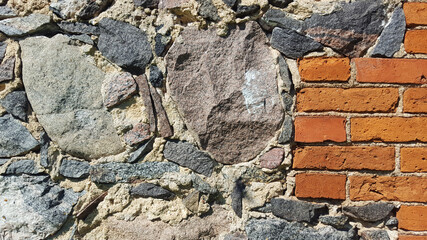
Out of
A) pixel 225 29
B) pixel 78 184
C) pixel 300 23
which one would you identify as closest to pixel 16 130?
pixel 78 184

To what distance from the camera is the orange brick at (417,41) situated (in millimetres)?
1249

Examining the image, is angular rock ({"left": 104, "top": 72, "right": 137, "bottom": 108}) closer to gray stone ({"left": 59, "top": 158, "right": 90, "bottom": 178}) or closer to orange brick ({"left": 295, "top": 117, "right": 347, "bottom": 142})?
gray stone ({"left": 59, "top": 158, "right": 90, "bottom": 178})

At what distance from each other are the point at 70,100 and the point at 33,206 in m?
0.39

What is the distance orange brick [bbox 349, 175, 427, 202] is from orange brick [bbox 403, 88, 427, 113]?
217 millimetres

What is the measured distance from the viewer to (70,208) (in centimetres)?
138

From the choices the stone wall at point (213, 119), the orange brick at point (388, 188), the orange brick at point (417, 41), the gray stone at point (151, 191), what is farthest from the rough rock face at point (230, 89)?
the orange brick at point (417, 41)

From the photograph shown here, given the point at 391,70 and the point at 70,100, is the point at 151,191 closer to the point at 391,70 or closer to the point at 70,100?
the point at 70,100

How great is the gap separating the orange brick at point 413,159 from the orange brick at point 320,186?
Result: 0.19 m

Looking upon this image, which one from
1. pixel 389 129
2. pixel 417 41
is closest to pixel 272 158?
pixel 389 129

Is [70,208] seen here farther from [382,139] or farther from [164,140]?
[382,139]

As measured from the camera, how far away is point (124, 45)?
1362 mm

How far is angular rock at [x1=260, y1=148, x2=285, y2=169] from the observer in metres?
1.30

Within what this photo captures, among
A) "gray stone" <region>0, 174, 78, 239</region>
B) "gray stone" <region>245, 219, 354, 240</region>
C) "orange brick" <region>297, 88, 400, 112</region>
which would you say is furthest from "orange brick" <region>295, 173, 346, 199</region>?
"gray stone" <region>0, 174, 78, 239</region>

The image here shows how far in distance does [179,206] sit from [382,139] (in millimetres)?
707
